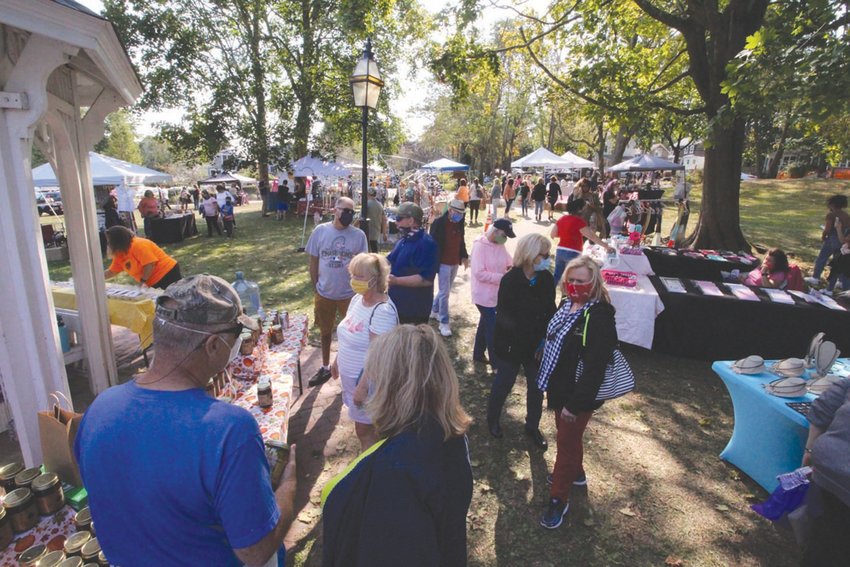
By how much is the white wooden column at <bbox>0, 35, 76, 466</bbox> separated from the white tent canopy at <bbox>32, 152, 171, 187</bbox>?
41.2 feet

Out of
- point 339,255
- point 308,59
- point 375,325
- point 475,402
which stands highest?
point 308,59

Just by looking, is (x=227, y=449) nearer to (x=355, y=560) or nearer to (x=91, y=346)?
(x=355, y=560)

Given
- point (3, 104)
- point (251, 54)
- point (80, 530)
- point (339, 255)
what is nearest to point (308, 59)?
point (251, 54)

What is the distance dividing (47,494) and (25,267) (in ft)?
4.17

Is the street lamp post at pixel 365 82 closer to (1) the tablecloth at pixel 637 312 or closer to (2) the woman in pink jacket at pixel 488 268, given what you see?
(2) the woman in pink jacket at pixel 488 268

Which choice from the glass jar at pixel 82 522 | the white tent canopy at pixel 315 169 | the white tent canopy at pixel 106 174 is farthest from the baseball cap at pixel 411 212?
the white tent canopy at pixel 315 169

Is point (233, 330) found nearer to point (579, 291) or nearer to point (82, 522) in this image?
point (82, 522)

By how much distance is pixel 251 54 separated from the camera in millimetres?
19984

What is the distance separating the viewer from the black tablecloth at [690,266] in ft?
24.8

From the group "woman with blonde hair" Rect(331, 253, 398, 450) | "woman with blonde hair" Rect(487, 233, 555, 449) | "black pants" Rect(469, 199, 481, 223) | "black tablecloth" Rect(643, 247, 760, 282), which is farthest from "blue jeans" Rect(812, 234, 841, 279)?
"black pants" Rect(469, 199, 481, 223)

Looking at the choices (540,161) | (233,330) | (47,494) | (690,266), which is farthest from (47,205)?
(690,266)

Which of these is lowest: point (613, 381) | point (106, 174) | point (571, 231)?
point (613, 381)

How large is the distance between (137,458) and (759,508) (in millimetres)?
3552

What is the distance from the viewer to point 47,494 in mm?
2301
